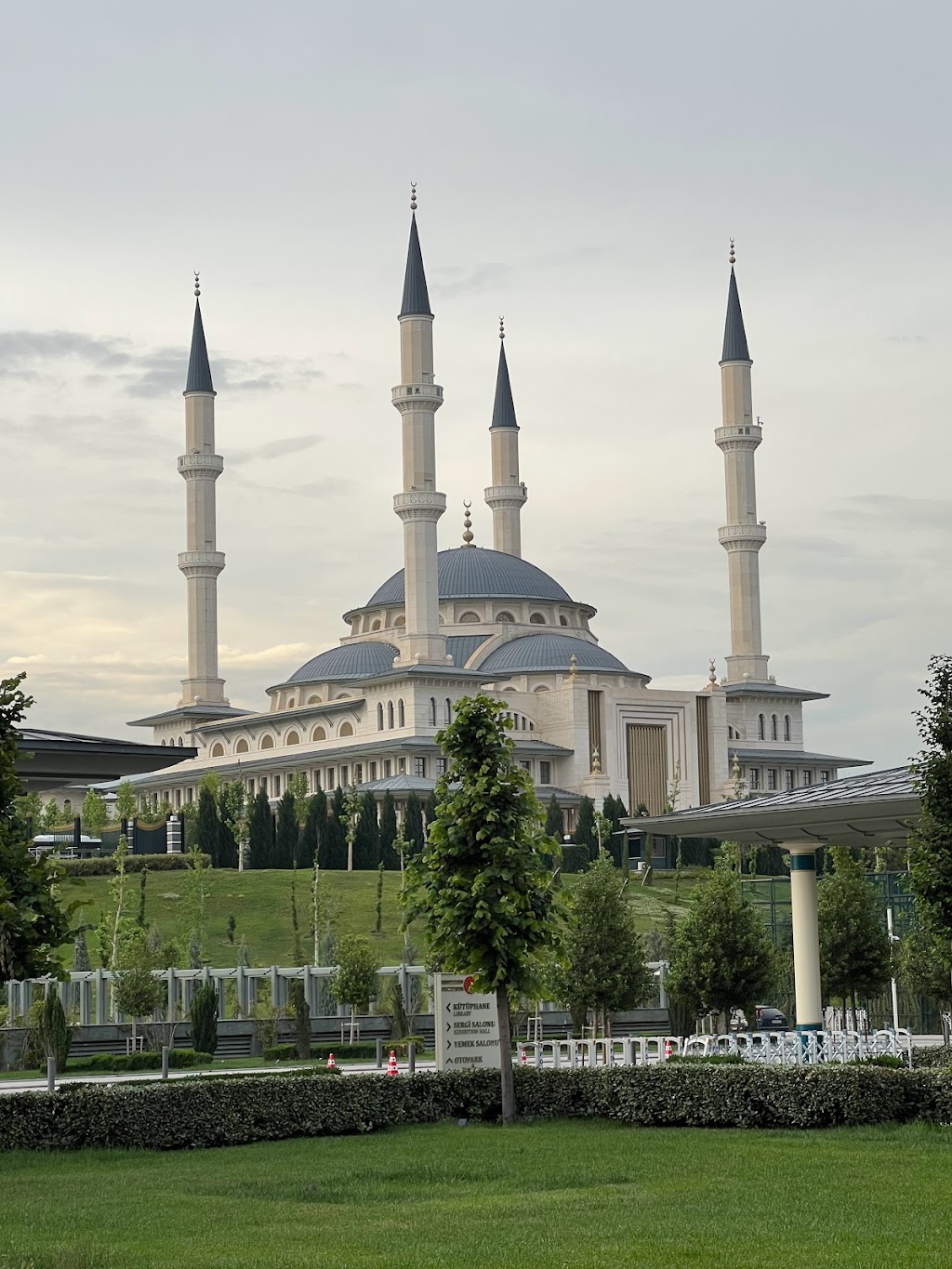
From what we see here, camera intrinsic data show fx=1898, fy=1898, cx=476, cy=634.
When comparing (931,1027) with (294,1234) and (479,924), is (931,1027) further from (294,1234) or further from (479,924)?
(294,1234)

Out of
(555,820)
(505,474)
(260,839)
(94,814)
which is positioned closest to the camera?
(260,839)

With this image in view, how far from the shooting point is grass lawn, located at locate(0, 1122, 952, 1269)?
1146 centimetres

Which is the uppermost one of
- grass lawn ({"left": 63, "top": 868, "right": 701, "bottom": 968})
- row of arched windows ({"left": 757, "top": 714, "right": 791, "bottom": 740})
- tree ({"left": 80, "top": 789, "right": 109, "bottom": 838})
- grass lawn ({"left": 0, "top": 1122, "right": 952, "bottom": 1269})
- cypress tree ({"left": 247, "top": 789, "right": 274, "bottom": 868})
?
row of arched windows ({"left": 757, "top": 714, "right": 791, "bottom": 740})

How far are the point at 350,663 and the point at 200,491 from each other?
44.7 ft

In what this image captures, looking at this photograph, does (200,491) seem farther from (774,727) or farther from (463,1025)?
(463,1025)

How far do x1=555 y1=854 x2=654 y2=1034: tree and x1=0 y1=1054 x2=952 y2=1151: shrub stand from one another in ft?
49.2

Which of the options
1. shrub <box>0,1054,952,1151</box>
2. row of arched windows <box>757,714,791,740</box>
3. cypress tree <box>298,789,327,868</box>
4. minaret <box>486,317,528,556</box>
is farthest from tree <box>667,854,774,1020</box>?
minaret <box>486,317,528,556</box>

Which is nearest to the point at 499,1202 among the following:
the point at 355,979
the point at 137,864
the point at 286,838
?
the point at 355,979

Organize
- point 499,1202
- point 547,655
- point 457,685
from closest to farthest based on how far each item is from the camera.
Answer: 1. point 499,1202
2. point 457,685
3. point 547,655

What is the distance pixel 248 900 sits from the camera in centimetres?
6794

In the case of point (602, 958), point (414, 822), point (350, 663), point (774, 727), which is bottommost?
point (602, 958)

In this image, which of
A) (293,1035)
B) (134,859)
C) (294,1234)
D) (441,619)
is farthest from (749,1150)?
(441,619)

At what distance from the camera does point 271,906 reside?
6731 cm

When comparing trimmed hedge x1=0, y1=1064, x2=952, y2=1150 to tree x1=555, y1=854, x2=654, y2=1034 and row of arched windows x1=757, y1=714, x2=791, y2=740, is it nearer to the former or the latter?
tree x1=555, y1=854, x2=654, y2=1034
